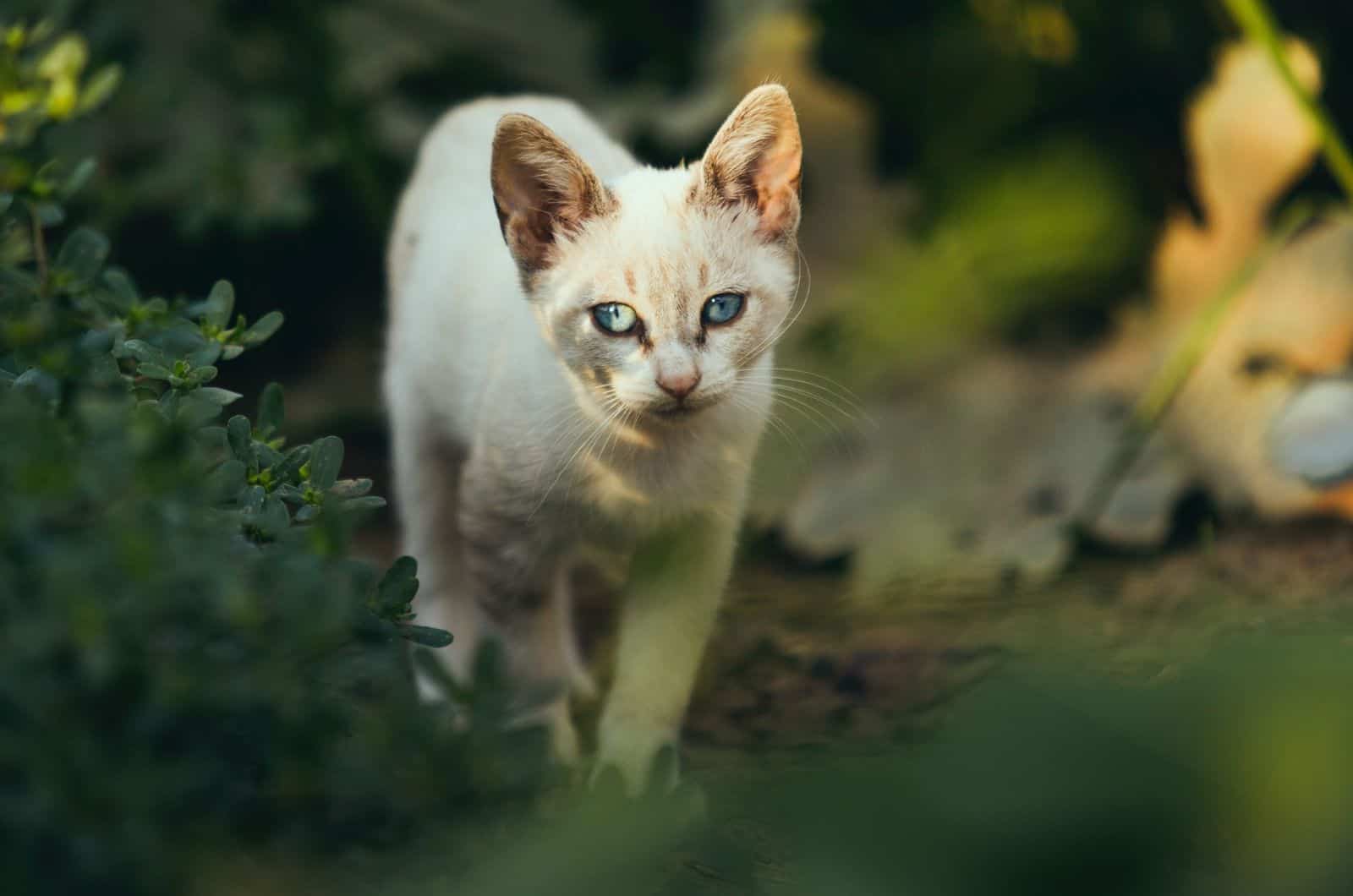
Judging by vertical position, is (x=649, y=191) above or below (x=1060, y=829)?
above

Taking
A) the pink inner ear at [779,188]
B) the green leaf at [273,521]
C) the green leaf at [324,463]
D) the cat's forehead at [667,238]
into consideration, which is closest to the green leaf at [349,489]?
the green leaf at [324,463]

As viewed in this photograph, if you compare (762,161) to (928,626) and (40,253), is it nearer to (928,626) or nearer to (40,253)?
(40,253)

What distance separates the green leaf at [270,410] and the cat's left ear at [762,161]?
2.35ft

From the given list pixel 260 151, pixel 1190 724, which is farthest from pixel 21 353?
pixel 260 151

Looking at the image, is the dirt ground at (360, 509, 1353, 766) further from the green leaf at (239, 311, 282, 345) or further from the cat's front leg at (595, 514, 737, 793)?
the green leaf at (239, 311, 282, 345)

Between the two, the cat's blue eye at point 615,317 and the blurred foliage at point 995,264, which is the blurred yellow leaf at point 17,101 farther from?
the blurred foliage at point 995,264

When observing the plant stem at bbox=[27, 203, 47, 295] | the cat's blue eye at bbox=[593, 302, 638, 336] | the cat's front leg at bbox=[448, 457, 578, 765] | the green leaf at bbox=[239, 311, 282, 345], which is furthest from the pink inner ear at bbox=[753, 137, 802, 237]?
the plant stem at bbox=[27, 203, 47, 295]

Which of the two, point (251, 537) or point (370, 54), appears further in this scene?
point (370, 54)

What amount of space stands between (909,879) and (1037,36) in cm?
304

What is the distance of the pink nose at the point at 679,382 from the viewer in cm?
199

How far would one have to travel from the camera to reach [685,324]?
2053 mm

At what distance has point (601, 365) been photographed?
6.90 feet

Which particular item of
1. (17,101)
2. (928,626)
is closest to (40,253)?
(17,101)

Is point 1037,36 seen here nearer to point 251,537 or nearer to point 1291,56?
point 1291,56
